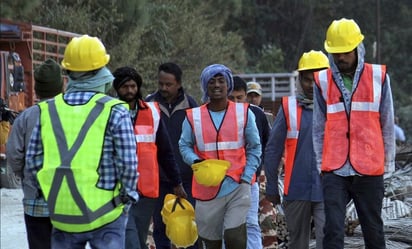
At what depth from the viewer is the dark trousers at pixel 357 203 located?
7.27 meters

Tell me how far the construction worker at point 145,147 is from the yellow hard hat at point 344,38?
1.76m

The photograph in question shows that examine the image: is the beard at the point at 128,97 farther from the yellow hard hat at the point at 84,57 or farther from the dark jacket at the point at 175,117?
the yellow hard hat at the point at 84,57

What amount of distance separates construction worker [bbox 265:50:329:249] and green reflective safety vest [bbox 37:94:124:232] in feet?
8.73

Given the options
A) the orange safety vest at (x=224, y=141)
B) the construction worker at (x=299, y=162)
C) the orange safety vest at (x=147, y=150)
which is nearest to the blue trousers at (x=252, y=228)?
the construction worker at (x=299, y=162)

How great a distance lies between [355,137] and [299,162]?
1.14 m

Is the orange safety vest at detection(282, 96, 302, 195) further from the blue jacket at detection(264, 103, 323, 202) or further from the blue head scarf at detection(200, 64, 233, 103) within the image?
the blue head scarf at detection(200, 64, 233, 103)

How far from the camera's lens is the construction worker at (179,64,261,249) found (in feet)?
26.2

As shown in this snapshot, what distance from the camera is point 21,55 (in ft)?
73.6

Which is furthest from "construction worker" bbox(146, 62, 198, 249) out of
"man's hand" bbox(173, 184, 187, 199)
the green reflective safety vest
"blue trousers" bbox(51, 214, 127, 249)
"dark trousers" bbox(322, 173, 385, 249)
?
the green reflective safety vest

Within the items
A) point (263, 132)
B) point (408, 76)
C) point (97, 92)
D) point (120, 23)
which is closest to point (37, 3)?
point (120, 23)

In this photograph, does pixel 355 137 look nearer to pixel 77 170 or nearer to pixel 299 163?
pixel 299 163

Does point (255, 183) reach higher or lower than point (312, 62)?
lower

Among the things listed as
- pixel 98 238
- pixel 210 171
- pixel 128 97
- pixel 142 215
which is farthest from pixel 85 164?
pixel 142 215

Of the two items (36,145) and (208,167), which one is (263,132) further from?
(36,145)
